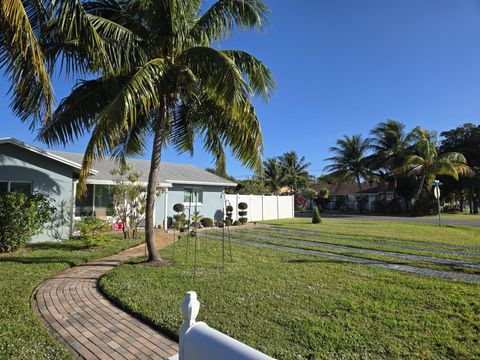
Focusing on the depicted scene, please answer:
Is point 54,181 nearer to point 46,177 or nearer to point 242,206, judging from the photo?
point 46,177

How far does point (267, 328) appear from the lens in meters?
4.11

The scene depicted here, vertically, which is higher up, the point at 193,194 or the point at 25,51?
the point at 25,51

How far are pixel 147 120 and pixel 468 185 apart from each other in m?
36.2

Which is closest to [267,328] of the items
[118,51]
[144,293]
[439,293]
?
[144,293]

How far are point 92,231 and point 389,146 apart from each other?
34.0m

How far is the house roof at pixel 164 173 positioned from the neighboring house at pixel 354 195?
25595mm

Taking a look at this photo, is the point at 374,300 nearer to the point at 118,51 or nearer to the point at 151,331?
the point at 151,331

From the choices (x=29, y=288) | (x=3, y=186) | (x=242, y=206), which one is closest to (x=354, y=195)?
(x=242, y=206)

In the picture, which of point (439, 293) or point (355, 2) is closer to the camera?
point (439, 293)

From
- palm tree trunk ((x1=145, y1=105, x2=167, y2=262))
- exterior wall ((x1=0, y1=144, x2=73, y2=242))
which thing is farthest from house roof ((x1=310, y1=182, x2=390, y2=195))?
palm tree trunk ((x1=145, y1=105, x2=167, y2=262))

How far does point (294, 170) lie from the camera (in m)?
45.3

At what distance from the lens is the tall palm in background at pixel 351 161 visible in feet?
121

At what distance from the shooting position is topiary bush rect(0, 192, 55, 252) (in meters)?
9.07

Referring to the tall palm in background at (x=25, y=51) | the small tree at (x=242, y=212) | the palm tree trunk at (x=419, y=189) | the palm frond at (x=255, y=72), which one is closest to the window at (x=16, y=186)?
the tall palm in background at (x=25, y=51)
